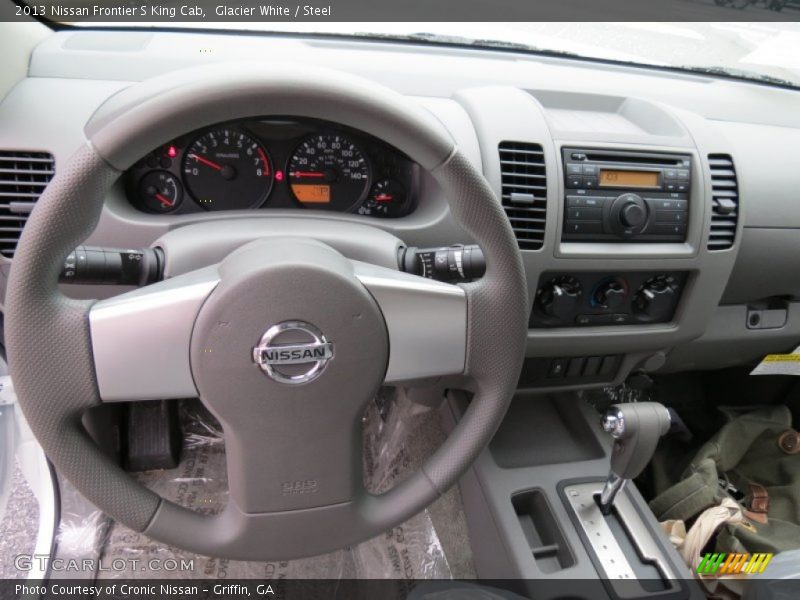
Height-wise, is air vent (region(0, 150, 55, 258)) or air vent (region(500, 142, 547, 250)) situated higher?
air vent (region(500, 142, 547, 250))

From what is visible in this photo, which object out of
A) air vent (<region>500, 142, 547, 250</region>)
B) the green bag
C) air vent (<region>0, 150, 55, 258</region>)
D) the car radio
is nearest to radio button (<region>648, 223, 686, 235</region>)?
the car radio

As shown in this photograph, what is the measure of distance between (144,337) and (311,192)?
46cm

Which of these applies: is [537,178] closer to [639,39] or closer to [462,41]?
[462,41]

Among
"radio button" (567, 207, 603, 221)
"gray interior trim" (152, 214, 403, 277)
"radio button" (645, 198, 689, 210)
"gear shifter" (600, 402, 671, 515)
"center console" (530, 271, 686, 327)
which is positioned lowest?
"gear shifter" (600, 402, 671, 515)

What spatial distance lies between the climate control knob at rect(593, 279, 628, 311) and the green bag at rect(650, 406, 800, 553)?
551 mm

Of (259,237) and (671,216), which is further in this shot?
(671,216)

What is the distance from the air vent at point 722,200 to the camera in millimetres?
1309

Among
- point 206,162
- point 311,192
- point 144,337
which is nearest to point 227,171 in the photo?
point 206,162

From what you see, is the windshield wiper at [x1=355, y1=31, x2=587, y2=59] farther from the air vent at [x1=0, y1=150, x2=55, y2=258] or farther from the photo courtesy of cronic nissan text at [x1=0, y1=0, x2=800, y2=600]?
the air vent at [x1=0, y1=150, x2=55, y2=258]

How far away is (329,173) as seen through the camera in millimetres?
1146

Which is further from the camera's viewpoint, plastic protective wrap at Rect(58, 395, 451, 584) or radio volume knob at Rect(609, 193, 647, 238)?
plastic protective wrap at Rect(58, 395, 451, 584)

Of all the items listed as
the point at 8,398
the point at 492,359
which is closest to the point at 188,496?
the point at 8,398

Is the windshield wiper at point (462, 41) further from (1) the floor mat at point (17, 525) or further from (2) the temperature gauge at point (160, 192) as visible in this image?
(1) the floor mat at point (17, 525)

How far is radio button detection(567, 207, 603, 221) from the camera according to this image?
1.21 m
